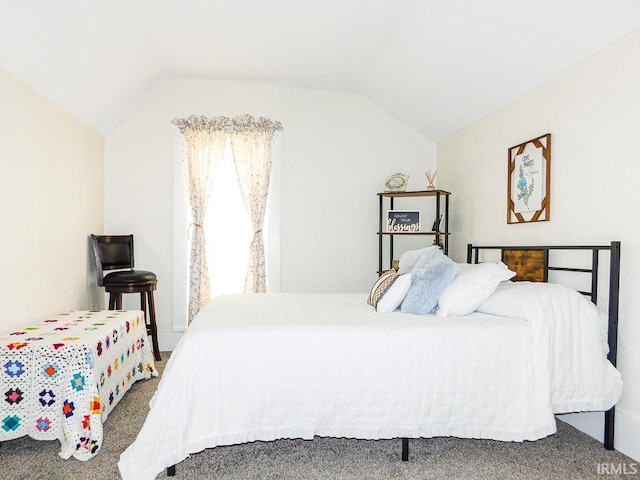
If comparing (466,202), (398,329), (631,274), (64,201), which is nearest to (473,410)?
(398,329)

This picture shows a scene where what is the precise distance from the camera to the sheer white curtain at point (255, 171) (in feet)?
14.3

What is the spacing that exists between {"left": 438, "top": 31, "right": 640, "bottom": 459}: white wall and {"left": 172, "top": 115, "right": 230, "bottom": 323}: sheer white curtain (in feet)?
8.70

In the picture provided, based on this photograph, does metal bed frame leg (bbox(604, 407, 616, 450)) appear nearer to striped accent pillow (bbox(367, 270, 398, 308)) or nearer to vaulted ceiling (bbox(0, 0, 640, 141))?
striped accent pillow (bbox(367, 270, 398, 308))

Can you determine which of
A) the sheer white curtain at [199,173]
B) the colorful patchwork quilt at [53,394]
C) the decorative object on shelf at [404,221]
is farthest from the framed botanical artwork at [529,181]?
the colorful patchwork quilt at [53,394]

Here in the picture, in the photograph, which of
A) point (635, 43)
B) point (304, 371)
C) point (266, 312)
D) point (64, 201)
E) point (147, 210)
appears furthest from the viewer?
point (147, 210)

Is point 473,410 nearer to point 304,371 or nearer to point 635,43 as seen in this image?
point 304,371

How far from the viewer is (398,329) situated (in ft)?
6.98

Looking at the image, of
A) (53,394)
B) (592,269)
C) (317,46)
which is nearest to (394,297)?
(592,269)

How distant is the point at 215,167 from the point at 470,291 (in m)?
2.93

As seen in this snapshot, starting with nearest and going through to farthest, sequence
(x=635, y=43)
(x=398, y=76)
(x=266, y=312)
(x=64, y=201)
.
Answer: (x=635, y=43), (x=266, y=312), (x=64, y=201), (x=398, y=76)

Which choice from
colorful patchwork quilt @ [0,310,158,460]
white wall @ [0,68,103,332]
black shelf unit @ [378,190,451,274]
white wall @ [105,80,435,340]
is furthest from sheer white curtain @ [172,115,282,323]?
colorful patchwork quilt @ [0,310,158,460]

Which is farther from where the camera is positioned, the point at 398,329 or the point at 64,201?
the point at 64,201

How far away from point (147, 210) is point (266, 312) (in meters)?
2.39

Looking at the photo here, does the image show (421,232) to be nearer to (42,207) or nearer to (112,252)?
(112,252)
